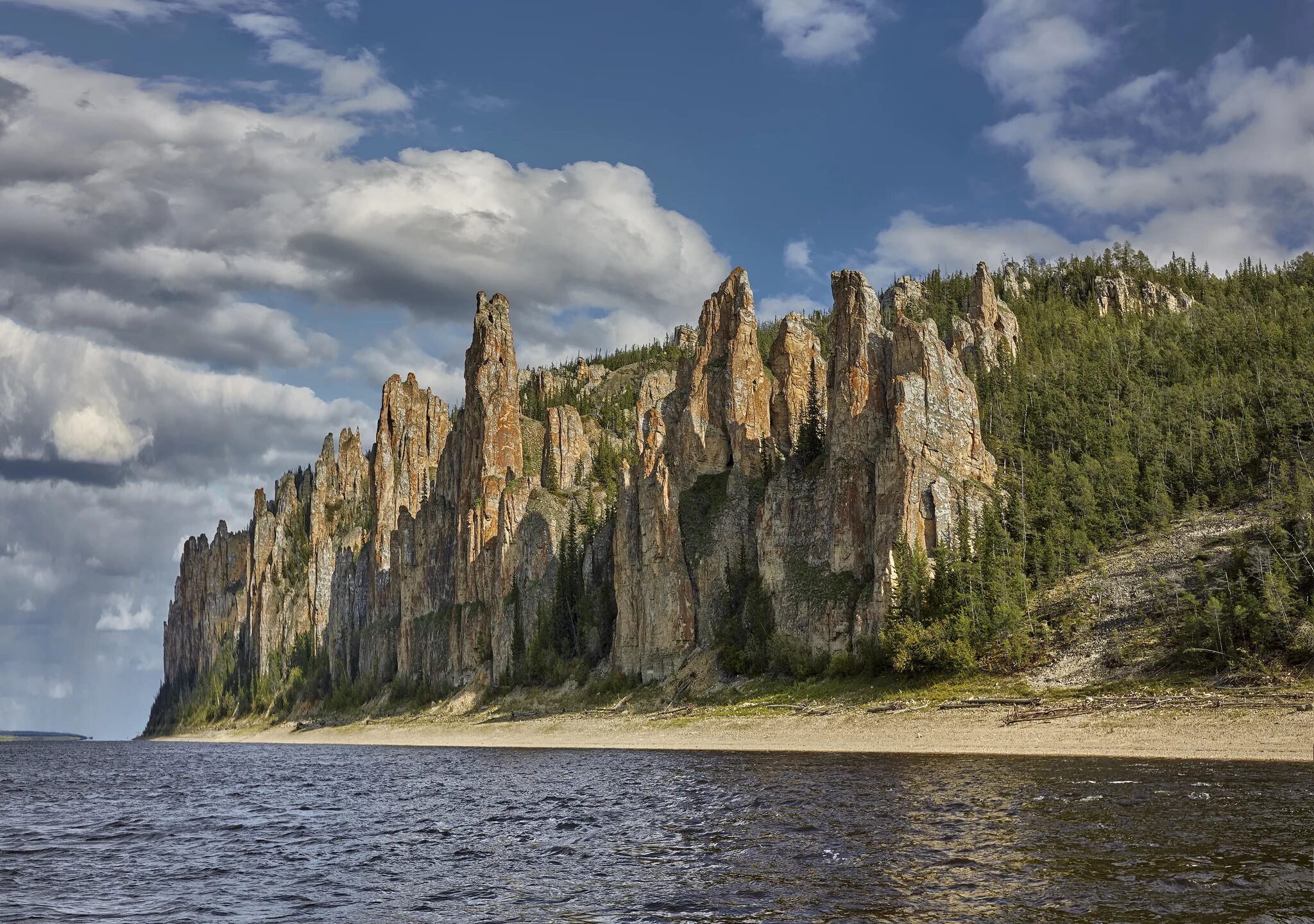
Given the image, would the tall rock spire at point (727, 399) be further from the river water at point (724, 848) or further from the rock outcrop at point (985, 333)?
the river water at point (724, 848)

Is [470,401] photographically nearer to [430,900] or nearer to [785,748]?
[785,748]

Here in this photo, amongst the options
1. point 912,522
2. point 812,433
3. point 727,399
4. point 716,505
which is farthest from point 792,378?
point 912,522

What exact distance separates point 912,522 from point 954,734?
99.6ft

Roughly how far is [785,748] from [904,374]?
45742 millimetres

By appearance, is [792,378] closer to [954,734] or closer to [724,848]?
[954,734]

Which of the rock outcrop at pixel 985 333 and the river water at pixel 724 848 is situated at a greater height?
the rock outcrop at pixel 985 333

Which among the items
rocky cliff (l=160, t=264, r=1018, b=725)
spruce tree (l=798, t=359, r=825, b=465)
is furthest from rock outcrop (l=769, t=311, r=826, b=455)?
spruce tree (l=798, t=359, r=825, b=465)

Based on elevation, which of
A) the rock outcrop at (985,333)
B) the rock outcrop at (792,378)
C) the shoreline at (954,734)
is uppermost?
the rock outcrop at (985,333)

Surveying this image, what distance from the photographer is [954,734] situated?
69.4 meters

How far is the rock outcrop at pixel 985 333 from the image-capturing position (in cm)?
17725

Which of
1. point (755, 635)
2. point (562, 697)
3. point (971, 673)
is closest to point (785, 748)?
point (971, 673)

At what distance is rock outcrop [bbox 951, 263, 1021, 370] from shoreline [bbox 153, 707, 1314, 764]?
3816 inches

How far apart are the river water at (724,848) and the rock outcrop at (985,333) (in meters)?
126

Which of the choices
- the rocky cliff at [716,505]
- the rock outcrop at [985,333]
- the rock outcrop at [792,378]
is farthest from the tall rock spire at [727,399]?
the rock outcrop at [985,333]
